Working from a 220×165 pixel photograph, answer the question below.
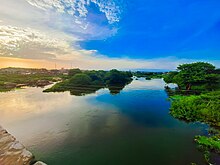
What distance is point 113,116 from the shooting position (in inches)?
529

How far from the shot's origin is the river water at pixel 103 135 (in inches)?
288

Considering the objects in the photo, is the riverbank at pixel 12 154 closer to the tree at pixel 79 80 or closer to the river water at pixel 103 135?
the river water at pixel 103 135

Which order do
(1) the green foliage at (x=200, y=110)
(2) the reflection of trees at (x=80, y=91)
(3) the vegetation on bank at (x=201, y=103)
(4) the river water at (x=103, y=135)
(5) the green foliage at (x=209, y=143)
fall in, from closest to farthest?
(4) the river water at (x=103, y=135) < (5) the green foliage at (x=209, y=143) < (3) the vegetation on bank at (x=201, y=103) < (1) the green foliage at (x=200, y=110) < (2) the reflection of trees at (x=80, y=91)

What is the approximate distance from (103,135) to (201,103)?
8.94 meters

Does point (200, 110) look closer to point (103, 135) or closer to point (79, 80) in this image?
point (103, 135)

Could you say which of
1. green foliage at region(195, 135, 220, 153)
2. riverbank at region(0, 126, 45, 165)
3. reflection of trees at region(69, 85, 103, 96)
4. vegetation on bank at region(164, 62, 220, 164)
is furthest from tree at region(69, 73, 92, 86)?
green foliage at region(195, 135, 220, 153)

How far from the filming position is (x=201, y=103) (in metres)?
13.3

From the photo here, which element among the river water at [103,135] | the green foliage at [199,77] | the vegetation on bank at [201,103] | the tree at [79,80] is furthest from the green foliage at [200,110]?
the tree at [79,80]

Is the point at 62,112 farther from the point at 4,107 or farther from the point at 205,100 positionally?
the point at 205,100

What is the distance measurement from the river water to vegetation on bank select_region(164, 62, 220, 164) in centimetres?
70

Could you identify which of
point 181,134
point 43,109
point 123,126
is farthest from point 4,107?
point 181,134

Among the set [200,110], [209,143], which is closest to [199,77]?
[200,110]

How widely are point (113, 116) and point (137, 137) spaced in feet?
13.7

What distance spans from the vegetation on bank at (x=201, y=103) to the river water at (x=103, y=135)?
700mm
